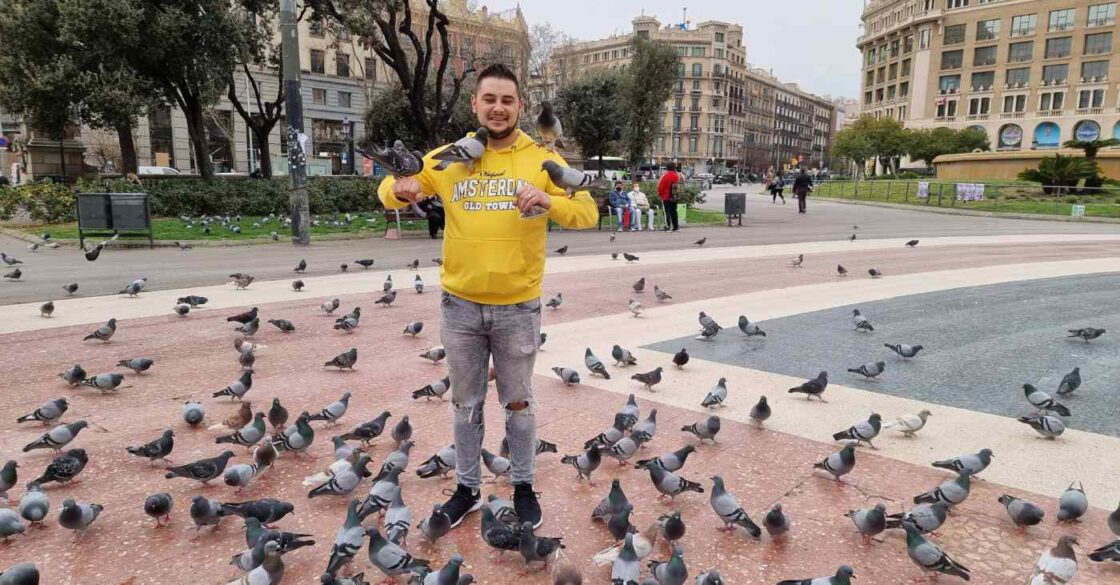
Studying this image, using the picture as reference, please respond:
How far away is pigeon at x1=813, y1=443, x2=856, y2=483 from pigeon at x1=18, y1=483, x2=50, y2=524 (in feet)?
14.1

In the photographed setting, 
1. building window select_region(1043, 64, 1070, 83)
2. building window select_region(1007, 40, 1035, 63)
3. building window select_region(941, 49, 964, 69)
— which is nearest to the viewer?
building window select_region(1043, 64, 1070, 83)

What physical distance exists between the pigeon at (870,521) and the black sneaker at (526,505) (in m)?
1.62

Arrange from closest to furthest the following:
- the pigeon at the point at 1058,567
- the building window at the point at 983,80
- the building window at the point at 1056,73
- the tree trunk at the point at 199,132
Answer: the pigeon at the point at 1058,567 < the tree trunk at the point at 199,132 < the building window at the point at 1056,73 < the building window at the point at 983,80

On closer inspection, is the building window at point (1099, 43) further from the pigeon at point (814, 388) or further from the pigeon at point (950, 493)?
the pigeon at point (950, 493)

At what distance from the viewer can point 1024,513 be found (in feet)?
11.4

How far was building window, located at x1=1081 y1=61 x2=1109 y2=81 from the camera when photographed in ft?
261

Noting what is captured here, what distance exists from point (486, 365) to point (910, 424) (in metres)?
3.20

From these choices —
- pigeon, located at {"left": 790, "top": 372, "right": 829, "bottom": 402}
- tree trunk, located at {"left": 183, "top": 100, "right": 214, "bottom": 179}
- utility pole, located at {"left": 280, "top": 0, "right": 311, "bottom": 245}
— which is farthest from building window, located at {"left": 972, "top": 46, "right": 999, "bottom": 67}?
pigeon, located at {"left": 790, "top": 372, "right": 829, "bottom": 402}

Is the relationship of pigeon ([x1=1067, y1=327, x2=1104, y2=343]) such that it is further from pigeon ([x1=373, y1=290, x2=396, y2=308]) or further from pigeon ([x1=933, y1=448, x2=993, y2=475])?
pigeon ([x1=373, y1=290, x2=396, y2=308])

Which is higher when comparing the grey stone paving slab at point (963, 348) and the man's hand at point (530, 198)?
the man's hand at point (530, 198)

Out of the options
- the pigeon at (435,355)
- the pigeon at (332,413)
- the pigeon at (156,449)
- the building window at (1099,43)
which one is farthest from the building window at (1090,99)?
the pigeon at (156,449)

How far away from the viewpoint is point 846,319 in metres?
8.66

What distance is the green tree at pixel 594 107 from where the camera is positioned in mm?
53688

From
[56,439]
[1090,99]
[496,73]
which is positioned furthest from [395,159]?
[1090,99]
